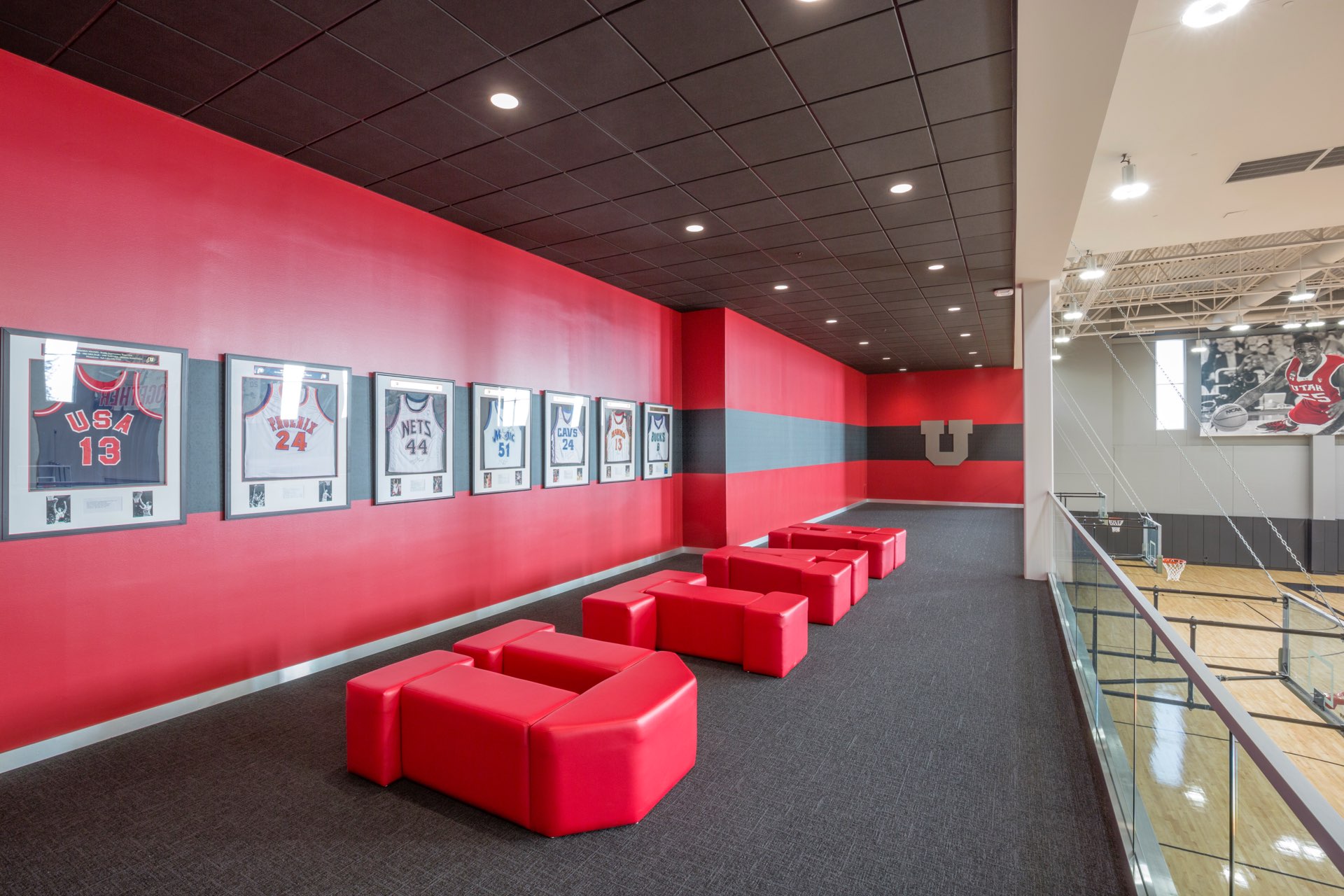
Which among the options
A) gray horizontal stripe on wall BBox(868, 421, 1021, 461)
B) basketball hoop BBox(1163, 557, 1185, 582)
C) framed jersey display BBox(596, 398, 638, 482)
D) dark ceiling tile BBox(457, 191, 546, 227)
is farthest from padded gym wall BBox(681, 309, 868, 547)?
basketball hoop BBox(1163, 557, 1185, 582)

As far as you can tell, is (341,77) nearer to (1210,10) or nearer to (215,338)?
(215,338)

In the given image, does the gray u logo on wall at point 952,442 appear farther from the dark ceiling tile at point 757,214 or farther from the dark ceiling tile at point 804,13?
the dark ceiling tile at point 804,13

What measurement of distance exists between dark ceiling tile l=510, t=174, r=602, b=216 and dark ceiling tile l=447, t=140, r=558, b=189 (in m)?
0.09

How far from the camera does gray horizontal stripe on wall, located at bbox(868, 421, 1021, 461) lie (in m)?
14.4

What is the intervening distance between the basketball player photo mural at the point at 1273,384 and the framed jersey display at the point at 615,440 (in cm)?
1354

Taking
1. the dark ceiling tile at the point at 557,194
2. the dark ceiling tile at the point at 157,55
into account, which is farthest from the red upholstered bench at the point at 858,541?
the dark ceiling tile at the point at 157,55

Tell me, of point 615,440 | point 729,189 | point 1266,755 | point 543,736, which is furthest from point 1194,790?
point 615,440

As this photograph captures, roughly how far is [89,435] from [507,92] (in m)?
2.70

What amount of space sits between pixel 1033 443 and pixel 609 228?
513 cm

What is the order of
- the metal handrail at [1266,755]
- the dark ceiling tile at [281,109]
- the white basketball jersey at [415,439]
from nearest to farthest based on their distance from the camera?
the metal handrail at [1266,755], the dark ceiling tile at [281,109], the white basketball jersey at [415,439]

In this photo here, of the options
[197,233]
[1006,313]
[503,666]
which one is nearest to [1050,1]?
[503,666]

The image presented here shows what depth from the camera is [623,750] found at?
238 centimetres

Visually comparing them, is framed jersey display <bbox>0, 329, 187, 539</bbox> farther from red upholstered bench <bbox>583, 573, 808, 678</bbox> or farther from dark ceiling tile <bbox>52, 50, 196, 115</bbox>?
red upholstered bench <bbox>583, 573, 808, 678</bbox>

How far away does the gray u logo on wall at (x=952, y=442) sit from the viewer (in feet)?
48.5
